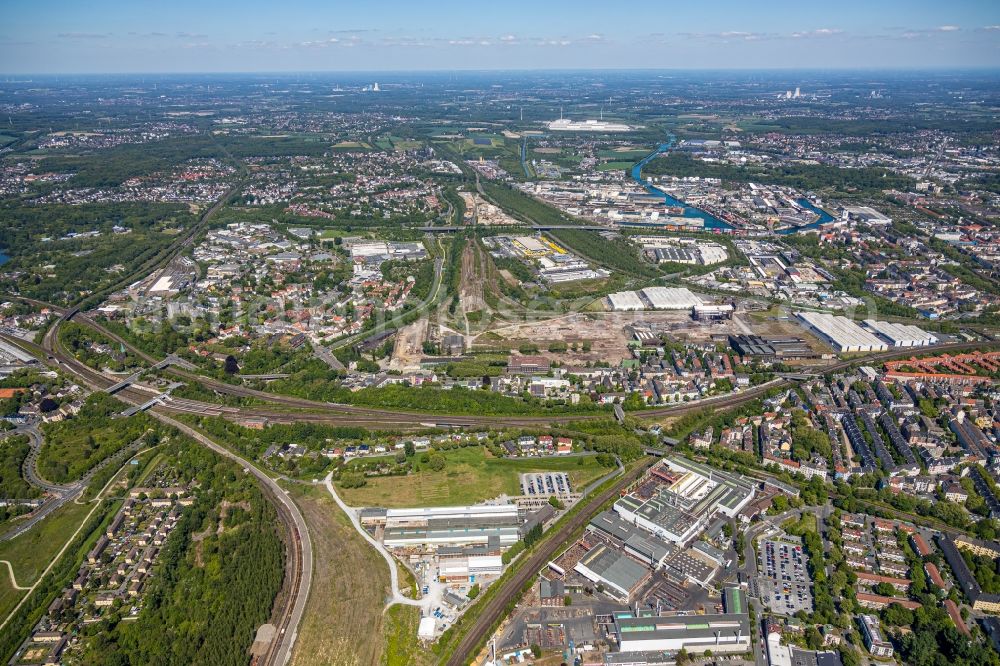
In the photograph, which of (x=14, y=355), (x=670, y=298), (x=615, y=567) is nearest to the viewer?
(x=615, y=567)

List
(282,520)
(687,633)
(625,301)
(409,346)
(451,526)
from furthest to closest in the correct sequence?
(625,301), (409,346), (282,520), (451,526), (687,633)

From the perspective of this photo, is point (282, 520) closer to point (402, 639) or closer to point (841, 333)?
point (402, 639)

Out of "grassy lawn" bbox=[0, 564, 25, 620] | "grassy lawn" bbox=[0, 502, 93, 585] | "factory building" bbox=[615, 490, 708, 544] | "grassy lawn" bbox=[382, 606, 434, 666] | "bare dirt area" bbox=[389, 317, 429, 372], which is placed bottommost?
"grassy lawn" bbox=[0, 564, 25, 620]

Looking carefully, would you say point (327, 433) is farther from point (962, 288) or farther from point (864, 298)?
point (962, 288)

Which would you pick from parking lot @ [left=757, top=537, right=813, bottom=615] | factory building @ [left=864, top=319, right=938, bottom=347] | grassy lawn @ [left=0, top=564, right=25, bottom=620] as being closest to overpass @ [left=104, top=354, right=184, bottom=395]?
grassy lawn @ [left=0, top=564, right=25, bottom=620]

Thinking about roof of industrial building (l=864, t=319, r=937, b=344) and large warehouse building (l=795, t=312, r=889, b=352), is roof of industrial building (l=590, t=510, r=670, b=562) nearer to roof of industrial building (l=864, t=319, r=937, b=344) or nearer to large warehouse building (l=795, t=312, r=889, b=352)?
large warehouse building (l=795, t=312, r=889, b=352)

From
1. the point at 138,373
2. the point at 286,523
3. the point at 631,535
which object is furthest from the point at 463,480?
the point at 138,373
